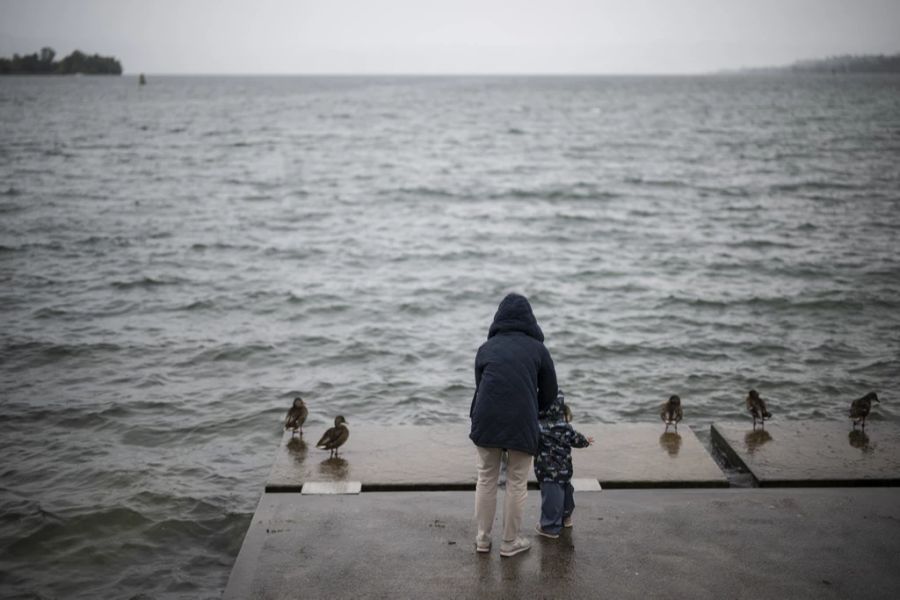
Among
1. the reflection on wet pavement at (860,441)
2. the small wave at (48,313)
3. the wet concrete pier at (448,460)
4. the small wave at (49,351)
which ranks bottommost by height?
the small wave at (49,351)

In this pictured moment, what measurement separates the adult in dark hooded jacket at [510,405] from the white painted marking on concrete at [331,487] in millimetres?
1416

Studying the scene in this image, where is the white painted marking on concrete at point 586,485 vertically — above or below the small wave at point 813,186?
below

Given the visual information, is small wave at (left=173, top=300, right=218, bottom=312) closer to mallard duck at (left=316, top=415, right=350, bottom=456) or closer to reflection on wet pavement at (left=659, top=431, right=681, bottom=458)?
mallard duck at (left=316, top=415, right=350, bottom=456)

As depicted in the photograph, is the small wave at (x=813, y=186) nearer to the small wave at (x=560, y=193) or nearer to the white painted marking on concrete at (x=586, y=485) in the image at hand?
the small wave at (x=560, y=193)

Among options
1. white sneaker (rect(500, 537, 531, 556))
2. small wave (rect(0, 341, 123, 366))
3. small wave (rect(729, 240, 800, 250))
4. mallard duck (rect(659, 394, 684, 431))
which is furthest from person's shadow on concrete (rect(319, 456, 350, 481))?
small wave (rect(729, 240, 800, 250))

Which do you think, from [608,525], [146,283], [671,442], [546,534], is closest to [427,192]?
[146,283]

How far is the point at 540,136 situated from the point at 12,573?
60.0m

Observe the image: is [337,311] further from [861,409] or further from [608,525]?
[608,525]

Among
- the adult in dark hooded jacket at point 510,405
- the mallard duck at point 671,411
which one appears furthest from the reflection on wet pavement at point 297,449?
the mallard duck at point 671,411

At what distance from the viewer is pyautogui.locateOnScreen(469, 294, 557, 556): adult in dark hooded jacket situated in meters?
5.27

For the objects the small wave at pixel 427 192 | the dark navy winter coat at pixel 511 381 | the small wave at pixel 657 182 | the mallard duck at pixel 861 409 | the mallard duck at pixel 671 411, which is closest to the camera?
the dark navy winter coat at pixel 511 381

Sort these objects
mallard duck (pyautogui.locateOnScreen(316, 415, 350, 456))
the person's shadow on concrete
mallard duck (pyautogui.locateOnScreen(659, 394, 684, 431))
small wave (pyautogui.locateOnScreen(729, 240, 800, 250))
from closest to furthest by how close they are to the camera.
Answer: the person's shadow on concrete, mallard duck (pyautogui.locateOnScreen(316, 415, 350, 456)), mallard duck (pyautogui.locateOnScreen(659, 394, 684, 431)), small wave (pyautogui.locateOnScreen(729, 240, 800, 250))

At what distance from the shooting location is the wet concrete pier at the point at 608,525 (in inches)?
209

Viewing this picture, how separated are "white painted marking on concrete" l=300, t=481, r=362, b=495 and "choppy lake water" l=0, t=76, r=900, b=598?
1.00m
